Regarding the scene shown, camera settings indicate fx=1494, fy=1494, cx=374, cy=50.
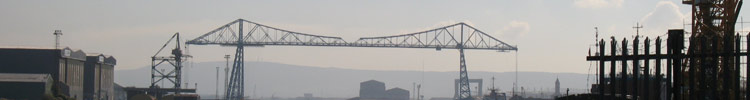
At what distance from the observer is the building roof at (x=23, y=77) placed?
6107 inches

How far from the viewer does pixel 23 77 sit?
159 meters

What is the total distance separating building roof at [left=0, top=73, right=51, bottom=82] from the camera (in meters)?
155

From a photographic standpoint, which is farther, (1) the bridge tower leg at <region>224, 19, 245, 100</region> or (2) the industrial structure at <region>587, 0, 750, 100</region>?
(1) the bridge tower leg at <region>224, 19, 245, 100</region>

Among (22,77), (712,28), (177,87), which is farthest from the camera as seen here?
(177,87)

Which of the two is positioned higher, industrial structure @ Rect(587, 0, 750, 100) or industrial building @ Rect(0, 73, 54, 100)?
industrial structure @ Rect(587, 0, 750, 100)

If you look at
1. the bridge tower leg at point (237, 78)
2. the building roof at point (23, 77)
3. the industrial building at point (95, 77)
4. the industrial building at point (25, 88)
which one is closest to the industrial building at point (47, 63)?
the building roof at point (23, 77)

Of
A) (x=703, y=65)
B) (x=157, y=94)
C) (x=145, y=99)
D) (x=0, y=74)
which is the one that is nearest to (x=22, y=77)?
(x=0, y=74)

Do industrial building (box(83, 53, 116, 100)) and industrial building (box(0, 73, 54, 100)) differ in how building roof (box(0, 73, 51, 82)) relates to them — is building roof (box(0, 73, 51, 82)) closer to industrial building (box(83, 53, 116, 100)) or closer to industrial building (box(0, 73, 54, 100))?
industrial building (box(0, 73, 54, 100))

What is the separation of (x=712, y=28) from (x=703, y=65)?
48.1ft

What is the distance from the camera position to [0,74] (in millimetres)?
161625

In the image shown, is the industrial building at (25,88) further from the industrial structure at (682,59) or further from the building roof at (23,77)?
the industrial structure at (682,59)

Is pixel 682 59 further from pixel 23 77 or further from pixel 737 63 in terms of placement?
pixel 23 77

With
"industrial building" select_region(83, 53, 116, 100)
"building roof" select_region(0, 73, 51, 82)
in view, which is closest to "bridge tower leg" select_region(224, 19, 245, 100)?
"industrial building" select_region(83, 53, 116, 100)

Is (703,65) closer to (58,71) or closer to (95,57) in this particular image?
(58,71)
